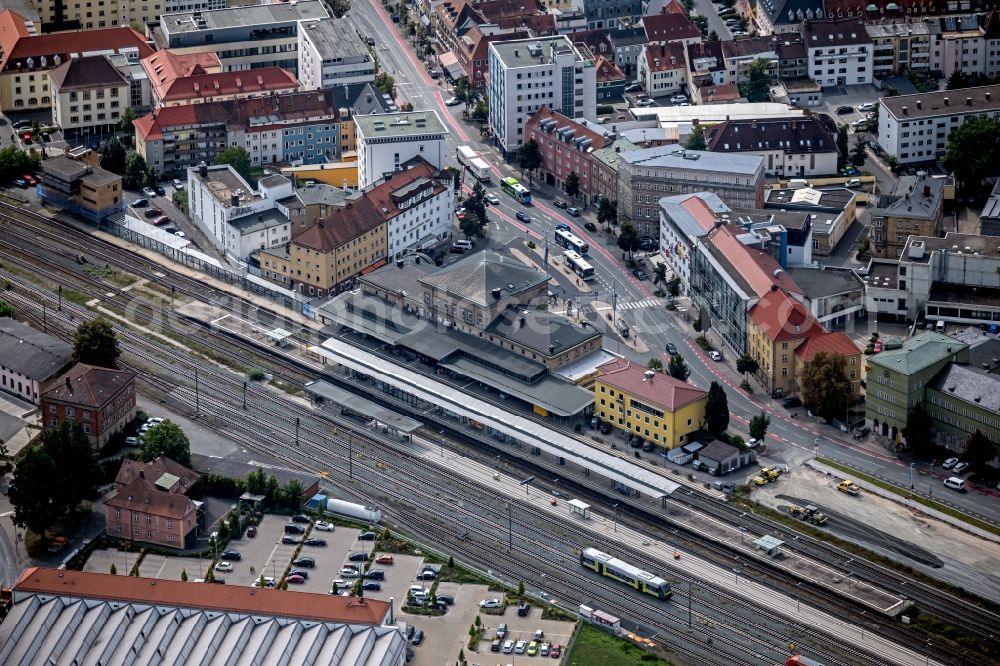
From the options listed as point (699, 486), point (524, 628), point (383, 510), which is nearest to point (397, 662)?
point (524, 628)

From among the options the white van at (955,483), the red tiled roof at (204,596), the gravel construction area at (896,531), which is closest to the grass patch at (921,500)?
the gravel construction area at (896,531)

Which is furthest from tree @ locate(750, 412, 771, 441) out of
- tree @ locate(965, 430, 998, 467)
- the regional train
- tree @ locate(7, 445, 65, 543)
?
tree @ locate(7, 445, 65, 543)

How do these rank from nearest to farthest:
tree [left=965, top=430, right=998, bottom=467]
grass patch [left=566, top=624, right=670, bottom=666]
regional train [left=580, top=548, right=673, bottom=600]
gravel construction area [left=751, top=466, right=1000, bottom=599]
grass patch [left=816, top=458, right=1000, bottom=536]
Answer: grass patch [left=566, top=624, right=670, bottom=666], regional train [left=580, top=548, right=673, bottom=600], gravel construction area [left=751, top=466, right=1000, bottom=599], grass patch [left=816, top=458, right=1000, bottom=536], tree [left=965, top=430, right=998, bottom=467]

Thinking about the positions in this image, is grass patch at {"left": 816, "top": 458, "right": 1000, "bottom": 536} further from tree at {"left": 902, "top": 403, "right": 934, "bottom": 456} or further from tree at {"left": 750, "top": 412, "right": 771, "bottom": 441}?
tree at {"left": 902, "top": 403, "right": 934, "bottom": 456}

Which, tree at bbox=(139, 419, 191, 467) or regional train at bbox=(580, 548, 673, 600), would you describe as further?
tree at bbox=(139, 419, 191, 467)

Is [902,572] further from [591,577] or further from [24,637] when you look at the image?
[24,637]

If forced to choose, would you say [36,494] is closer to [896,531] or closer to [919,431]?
[896,531]

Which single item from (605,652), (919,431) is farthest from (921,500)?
(605,652)
